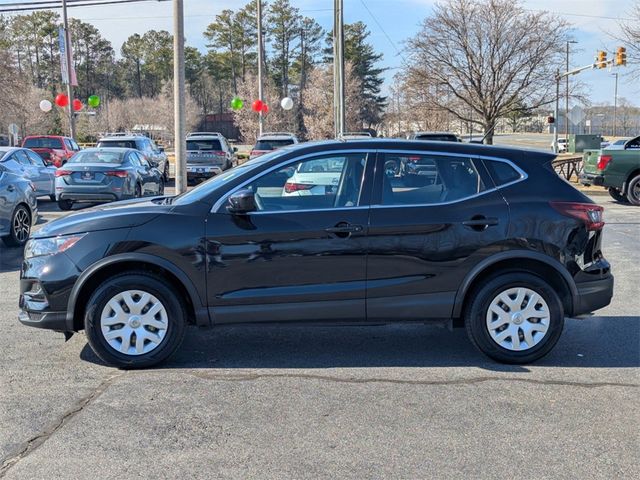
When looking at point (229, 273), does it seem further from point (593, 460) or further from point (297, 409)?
point (593, 460)

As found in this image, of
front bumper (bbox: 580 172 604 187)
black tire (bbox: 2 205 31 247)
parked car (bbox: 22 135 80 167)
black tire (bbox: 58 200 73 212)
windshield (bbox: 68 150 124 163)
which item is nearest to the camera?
black tire (bbox: 2 205 31 247)

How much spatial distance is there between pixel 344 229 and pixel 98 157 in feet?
40.6

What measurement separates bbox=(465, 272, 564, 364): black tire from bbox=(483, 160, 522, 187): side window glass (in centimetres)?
76

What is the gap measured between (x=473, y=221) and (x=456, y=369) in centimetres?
118

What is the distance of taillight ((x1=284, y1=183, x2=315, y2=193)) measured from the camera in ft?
18.2

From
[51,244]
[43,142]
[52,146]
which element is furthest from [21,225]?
[43,142]

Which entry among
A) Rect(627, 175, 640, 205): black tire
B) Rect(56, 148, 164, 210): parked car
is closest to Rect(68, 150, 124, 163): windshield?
Rect(56, 148, 164, 210): parked car

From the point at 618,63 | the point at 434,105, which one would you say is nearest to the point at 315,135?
the point at 434,105

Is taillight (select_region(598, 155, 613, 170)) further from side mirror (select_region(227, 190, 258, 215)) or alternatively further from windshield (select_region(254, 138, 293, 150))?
side mirror (select_region(227, 190, 258, 215))

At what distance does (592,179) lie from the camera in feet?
59.9

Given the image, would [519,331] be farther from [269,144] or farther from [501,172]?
[269,144]

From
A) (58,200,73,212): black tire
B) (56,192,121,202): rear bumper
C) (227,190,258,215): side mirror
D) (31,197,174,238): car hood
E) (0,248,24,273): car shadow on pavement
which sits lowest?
(0,248,24,273): car shadow on pavement

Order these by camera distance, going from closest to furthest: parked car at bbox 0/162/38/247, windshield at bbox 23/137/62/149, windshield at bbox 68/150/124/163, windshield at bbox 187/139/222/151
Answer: parked car at bbox 0/162/38/247 < windshield at bbox 68/150/124/163 < windshield at bbox 187/139/222/151 < windshield at bbox 23/137/62/149

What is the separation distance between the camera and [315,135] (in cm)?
5100
